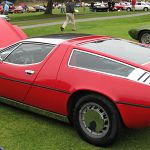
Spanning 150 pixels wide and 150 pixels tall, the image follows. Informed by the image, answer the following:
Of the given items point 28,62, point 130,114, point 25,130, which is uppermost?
point 28,62

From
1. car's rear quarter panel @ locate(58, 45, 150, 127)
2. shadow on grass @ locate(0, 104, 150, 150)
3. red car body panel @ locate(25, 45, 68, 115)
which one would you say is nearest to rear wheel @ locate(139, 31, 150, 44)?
shadow on grass @ locate(0, 104, 150, 150)

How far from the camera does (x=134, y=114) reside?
4.46m

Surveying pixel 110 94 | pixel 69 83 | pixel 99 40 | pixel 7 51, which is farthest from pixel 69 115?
pixel 7 51

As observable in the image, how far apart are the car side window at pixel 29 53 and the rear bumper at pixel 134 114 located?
157 cm

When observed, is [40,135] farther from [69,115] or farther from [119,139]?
[119,139]

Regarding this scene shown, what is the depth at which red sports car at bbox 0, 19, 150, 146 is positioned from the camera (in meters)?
4.51

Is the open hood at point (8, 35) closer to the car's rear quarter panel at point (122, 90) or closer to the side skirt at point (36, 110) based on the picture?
the side skirt at point (36, 110)

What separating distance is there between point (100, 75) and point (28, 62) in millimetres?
1391

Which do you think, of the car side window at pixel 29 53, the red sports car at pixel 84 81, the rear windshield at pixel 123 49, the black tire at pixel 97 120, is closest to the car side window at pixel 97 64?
the red sports car at pixel 84 81

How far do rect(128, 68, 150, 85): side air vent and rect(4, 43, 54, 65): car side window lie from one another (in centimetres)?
140

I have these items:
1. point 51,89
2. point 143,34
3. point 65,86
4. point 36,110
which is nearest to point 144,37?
point 143,34

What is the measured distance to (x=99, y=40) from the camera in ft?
18.5

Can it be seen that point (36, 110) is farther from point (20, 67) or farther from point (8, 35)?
point (8, 35)

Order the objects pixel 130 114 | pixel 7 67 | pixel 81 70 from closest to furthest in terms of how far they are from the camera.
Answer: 1. pixel 130 114
2. pixel 81 70
3. pixel 7 67
